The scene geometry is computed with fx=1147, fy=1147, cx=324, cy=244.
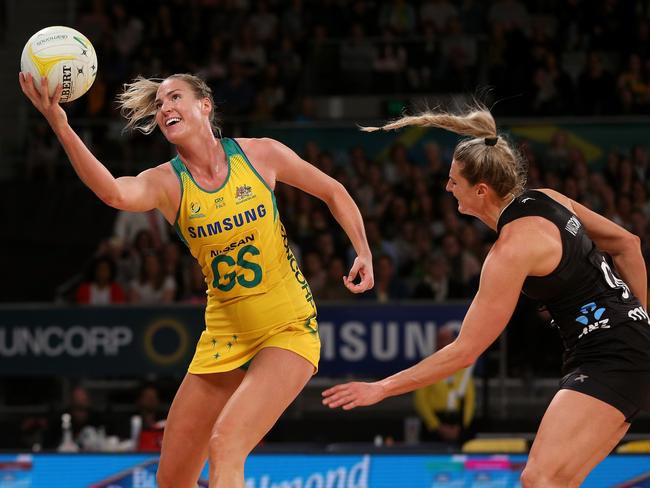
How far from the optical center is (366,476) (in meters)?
6.83

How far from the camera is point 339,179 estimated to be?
11258mm

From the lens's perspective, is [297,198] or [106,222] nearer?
[297,198]

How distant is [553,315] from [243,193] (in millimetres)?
1381

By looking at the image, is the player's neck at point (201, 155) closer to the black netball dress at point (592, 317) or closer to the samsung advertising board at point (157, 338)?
the black netball dress at point (592, 317)

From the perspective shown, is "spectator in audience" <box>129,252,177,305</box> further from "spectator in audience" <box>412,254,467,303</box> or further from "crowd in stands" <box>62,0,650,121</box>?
"crowd in stands" <box>62,0,650,121</box>

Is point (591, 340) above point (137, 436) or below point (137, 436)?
above

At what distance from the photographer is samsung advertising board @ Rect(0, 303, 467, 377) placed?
30.5 ft

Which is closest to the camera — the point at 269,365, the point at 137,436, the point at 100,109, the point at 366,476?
the point at 269,365

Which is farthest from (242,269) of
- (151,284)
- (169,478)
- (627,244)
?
(151,284)

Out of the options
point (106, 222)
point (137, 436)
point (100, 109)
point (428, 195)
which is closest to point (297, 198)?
point (428, 195)

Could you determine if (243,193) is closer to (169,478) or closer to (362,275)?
(362,275)

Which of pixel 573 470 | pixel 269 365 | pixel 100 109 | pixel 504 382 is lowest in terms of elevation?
pixel 504 382

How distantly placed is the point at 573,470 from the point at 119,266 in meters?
7.27

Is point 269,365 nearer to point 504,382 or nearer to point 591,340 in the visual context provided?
point 591,340
